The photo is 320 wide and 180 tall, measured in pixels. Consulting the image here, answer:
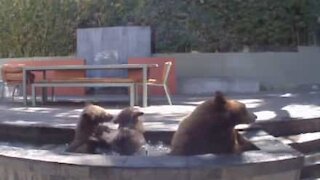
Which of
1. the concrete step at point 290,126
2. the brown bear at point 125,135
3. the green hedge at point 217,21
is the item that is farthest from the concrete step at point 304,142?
the green hedge at point 217,21

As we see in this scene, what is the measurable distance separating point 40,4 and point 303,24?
5.76m

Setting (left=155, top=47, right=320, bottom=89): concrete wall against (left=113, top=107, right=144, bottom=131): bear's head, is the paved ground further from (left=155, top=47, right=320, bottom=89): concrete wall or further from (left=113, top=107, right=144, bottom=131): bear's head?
(left=155, top=47, right=320, bottom=89): concrete wall

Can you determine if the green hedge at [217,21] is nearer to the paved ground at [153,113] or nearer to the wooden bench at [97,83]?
the paved ground at [153,113]

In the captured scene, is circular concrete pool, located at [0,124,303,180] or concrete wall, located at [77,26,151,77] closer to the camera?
circular concrete pool, located at [0,124,303,180]

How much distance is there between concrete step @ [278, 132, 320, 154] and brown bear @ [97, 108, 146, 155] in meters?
1.25

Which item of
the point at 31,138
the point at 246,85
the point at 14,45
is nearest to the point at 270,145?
the point at 31,138

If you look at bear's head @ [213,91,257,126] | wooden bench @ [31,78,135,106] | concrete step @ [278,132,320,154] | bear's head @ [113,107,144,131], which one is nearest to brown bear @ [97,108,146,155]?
bear's head @ [113,107,144,131]

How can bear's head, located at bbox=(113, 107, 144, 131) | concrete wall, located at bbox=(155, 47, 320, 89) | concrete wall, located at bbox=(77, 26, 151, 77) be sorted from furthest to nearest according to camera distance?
concrete wall, located at bbox=(155, 47, 320, 89)
concrete wall, located at bbox=(77, 26, 151, 77)
bear's head, located at bbox=(113, 107, 144, 131)

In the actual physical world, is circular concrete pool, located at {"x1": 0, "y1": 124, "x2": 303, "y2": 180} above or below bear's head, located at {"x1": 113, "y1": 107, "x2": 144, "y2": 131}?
below

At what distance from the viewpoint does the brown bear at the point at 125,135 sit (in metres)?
4.68

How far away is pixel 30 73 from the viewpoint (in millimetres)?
9242

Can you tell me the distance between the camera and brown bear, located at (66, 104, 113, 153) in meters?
4.66

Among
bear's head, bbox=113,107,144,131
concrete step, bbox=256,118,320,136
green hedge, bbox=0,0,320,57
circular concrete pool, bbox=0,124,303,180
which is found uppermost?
green hedge, bbox=0,0,320,57

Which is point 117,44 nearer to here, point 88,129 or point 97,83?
point 97,83
